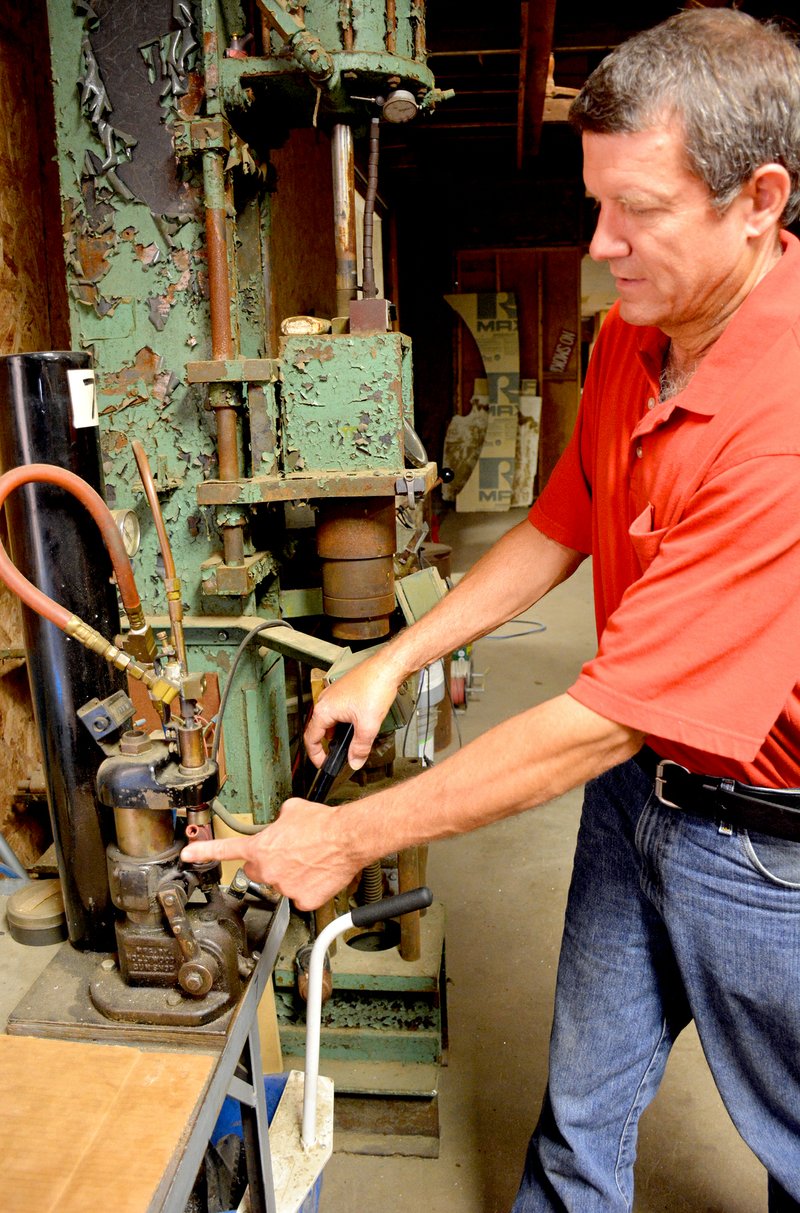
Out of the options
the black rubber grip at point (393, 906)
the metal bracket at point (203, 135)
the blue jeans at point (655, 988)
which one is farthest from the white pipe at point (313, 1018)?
the metal bracket at point (203, 135)

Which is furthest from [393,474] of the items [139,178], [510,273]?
[510,273]

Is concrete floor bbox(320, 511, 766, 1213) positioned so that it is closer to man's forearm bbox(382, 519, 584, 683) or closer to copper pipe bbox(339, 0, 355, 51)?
man's forearm bbox(382, 519, 584, 683)

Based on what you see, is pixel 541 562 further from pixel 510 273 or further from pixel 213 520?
pixel 510 273

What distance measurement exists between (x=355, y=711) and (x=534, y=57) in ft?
10.4

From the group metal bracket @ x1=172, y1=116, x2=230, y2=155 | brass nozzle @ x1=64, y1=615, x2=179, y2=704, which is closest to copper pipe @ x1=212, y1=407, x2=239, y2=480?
metal bracket @ x1=172, y1=116, x2=230, y2=155

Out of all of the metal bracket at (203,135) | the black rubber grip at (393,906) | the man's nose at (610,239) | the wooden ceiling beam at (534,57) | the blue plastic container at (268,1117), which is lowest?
the blue plastic container at (268,1117)

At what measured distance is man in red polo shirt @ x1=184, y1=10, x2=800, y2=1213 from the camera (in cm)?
93

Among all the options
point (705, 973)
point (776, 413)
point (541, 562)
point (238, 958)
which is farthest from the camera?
point (541, 562)

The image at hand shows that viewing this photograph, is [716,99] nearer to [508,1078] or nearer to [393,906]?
[393,906]

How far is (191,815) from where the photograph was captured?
1.03m

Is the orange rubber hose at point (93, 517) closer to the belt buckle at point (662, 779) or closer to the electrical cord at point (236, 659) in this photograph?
the electrical cord at point (236, 659)

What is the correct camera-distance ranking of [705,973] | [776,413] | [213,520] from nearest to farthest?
[776,413] < [705,973] < [213,520]

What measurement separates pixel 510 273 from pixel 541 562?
257 inches

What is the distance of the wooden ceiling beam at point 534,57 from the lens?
3054 millimetres
